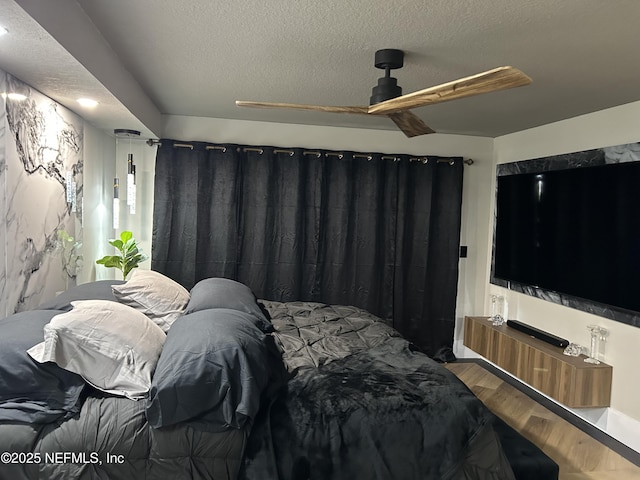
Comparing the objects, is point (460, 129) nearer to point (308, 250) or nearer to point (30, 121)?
point (308, 250)

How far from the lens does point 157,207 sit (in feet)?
14.1

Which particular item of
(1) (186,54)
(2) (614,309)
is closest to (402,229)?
(2) (614,309)

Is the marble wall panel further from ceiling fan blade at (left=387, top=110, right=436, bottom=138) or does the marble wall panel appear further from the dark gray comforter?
ceiling fan blade at (left=387, top=110, right=436, bottom=138)

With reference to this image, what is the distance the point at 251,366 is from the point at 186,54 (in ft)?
5.91

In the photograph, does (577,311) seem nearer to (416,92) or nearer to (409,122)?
(409,122)

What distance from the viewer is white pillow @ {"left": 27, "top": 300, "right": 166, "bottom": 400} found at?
1850 millimetres

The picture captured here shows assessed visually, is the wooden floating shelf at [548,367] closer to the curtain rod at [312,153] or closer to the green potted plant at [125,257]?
the curtain rod at [312,153]

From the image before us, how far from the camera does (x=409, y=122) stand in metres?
2.63

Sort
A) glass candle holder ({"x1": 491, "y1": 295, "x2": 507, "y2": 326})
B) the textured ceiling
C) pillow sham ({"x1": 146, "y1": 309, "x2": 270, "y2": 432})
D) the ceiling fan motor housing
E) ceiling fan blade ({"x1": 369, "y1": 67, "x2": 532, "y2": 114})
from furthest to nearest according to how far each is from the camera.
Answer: glass candle holder ({"x1": 491, "y1": 295, "x2": 507, "y2": 326})
the ceiling fan motor housing
the textured ceiling
pillow sham ({"x1": 146, "y1": 309, "x2": 270, "y2": 432})
ceiling fan blade ({"x1": 369, "y1": 67, "x2": 532, "y2": 114})

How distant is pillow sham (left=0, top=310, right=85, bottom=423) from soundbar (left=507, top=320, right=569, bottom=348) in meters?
3.38

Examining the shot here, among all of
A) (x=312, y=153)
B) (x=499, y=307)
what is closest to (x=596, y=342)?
(x=499, y=307)

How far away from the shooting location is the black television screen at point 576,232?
3225 mm

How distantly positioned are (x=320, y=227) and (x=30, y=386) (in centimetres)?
307

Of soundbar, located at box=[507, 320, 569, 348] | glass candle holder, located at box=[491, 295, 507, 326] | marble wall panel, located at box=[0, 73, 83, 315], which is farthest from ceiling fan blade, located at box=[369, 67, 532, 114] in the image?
glass candle holder, located at box=[491, 295, 507, 326]
